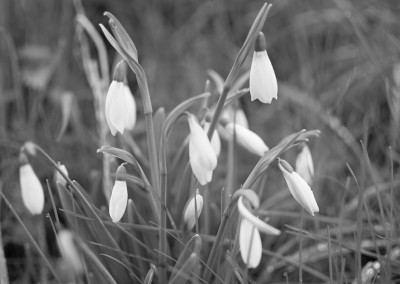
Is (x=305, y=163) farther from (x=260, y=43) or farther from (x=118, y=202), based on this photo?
(x=118, y=202)

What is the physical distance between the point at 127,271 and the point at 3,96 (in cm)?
144

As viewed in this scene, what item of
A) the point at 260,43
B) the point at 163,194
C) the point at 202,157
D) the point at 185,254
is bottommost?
the point at 185,254

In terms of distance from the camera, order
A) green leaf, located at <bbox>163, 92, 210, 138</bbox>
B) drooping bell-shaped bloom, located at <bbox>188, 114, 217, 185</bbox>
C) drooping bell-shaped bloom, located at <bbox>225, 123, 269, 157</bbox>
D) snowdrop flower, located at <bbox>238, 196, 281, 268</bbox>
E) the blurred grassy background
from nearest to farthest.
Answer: snowdrop flower, located at <bbox>238, 196, 281, 268</bbox>
drooping bell-shaped bloom, located at <bbox>188, 114, 217, 185</bbox>
green leaf, located at <bbox>163, 92, 210, 138</bbox>
drooping bell-shaped bloom, located at <bbox>225, 123, 269, 157</bbox>
the blurred grassy background

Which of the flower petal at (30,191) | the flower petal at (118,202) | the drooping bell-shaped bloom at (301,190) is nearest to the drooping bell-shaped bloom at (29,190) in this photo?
the flower petal at (30,191)

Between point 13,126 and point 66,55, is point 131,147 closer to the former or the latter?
point 13,126

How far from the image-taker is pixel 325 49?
10.4 ft

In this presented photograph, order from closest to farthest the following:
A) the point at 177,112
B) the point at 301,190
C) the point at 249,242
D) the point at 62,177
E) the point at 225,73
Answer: the point at 249,242
the point at 301,190
the point at 177,112
the point at 62,177
the point at 225,73

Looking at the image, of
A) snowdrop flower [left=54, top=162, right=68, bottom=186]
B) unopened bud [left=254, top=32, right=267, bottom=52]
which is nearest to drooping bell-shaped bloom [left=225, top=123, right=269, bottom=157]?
unopened bud [left=254, top=32, right=267, bottom=52]

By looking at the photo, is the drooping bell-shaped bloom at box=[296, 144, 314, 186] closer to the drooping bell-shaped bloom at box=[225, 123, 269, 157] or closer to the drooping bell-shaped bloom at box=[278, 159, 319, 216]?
the drooping bell-shaped bloom at box=[225, 123, 269, 157]

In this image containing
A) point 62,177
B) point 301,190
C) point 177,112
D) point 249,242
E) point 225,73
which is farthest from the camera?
point 225,73

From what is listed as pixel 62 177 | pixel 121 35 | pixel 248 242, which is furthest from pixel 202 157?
pixel 62 177

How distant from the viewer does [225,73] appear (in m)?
3.23

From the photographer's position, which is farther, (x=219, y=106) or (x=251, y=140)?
(x=251, y=140)

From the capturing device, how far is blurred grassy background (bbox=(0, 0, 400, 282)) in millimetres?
2270
